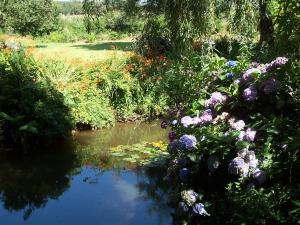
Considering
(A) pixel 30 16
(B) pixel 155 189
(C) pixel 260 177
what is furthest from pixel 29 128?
(A) pixel 30 16

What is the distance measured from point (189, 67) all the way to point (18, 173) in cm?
389

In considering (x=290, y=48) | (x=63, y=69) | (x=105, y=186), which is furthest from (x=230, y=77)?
(x=63, y=69)

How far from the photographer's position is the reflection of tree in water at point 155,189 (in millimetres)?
6250

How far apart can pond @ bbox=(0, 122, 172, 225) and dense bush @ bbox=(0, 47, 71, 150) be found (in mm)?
433

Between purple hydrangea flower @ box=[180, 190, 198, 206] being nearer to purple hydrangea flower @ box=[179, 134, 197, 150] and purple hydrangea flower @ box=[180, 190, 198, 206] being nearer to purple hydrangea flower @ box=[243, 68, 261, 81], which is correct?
purple hydrangea flower @ box=[179, 134, 197, 150]

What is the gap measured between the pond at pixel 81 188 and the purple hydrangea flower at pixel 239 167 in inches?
72.0

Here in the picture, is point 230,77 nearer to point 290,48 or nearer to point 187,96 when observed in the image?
point 187,96

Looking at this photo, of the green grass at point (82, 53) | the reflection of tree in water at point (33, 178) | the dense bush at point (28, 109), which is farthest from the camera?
the green grass at point (82, 53)

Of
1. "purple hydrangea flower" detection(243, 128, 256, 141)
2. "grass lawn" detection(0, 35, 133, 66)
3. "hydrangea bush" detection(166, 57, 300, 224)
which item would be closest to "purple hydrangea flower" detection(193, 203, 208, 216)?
"hydrangea bush" detection(166, 57, 300, 224)

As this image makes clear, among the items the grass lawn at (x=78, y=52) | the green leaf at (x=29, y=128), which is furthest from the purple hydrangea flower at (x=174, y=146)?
the grass lawn at (x=78, y=52)

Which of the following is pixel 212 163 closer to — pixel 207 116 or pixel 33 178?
pixel 207 116

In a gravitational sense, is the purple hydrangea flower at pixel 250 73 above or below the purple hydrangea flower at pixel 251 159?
above

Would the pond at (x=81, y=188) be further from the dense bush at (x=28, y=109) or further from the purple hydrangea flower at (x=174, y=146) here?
the purple hydrangea flower at (x=174, y=146)

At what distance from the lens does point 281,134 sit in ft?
14.1
